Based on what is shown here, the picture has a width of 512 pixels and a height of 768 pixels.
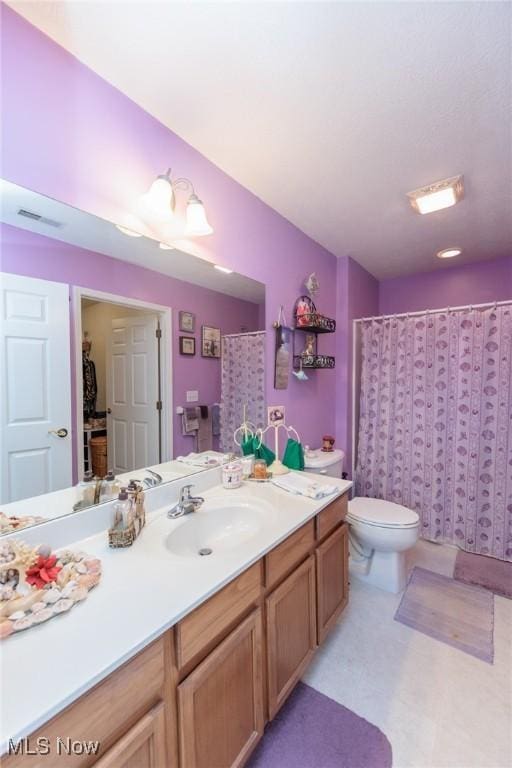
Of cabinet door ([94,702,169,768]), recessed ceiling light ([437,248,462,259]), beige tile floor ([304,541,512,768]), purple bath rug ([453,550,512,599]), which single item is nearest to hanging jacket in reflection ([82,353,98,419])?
cabinet door ([94,702,169,768])

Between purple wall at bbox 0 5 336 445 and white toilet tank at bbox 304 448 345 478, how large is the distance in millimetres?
1228

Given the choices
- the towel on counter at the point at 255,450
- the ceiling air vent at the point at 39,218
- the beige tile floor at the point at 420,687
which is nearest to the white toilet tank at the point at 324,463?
the towel on counter at the point at 255,450

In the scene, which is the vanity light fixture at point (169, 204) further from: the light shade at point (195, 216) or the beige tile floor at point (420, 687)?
the beige tile floor at point (420, 687)

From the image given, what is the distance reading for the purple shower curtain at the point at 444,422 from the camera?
85.1 inches

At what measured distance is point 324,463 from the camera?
2.09 metres

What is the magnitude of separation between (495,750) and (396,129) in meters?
2.37

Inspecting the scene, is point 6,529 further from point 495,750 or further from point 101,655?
point 495,750

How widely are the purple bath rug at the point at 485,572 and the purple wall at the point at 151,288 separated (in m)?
1.96

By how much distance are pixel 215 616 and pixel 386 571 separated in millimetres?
1485

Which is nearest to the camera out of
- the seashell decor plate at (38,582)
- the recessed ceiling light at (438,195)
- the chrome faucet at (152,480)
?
the seashell decor plate at (38,582)

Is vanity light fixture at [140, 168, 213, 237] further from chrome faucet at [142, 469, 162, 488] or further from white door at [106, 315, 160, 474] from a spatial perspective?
chrome faucet at [142, 469, 162, 488]

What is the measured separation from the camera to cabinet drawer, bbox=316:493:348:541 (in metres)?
1.32

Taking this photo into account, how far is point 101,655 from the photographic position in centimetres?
58

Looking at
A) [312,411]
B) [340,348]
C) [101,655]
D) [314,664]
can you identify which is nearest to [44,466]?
[101,655]
